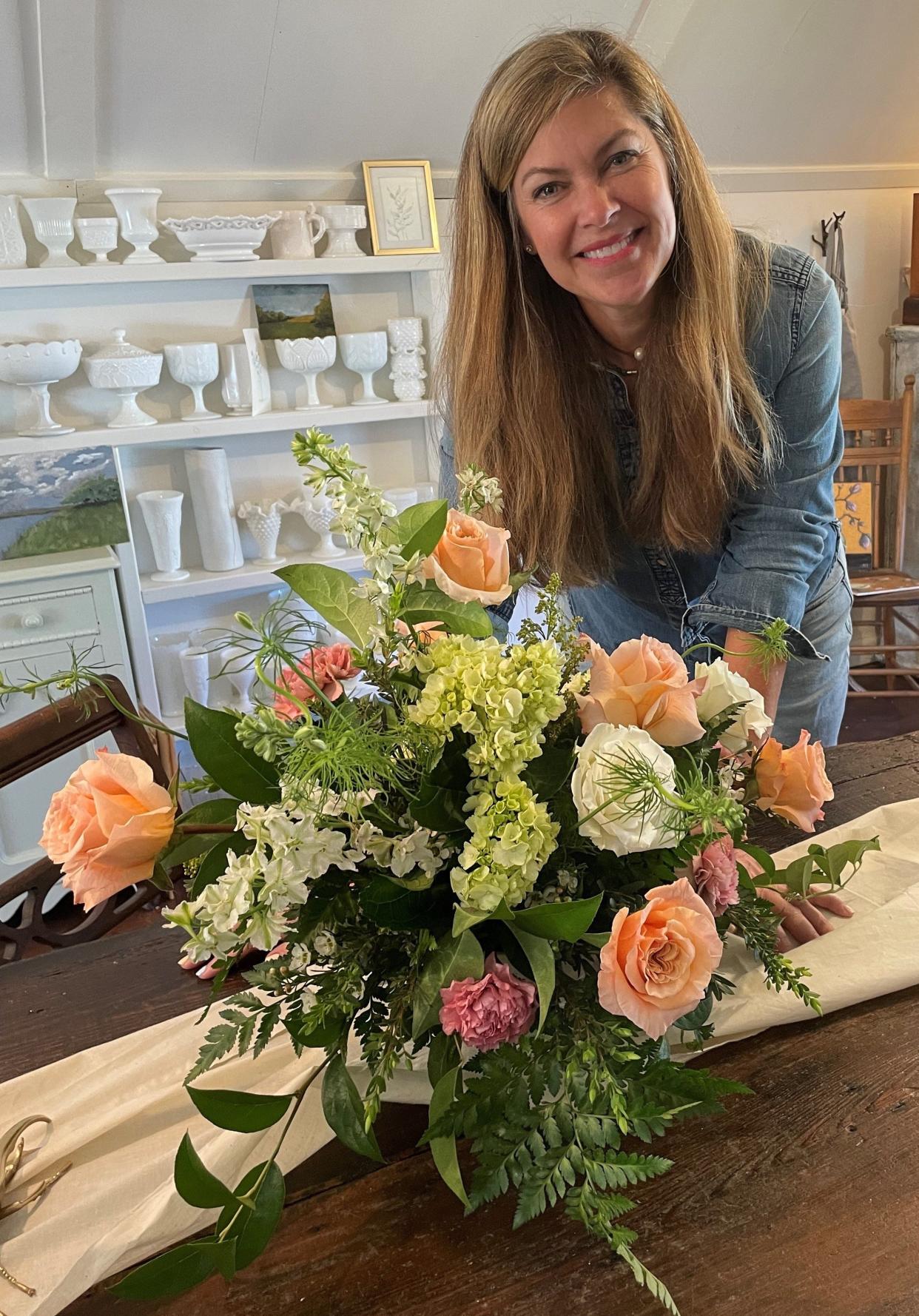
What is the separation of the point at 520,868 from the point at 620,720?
142 millimetres

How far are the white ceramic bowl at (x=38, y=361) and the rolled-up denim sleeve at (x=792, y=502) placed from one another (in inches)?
70.9

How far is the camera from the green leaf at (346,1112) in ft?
2.31

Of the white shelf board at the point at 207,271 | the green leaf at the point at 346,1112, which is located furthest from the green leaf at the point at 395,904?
the white shelf board at the point at 207,271

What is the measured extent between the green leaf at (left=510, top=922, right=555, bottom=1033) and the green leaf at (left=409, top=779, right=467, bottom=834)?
0.25 ft

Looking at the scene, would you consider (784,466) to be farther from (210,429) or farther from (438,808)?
(210,429)

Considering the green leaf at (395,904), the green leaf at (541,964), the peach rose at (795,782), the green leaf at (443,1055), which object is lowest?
the green leaf at (443,1055)

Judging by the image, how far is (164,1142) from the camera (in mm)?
815

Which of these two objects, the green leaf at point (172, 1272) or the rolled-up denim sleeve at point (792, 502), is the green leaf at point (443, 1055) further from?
the rolled-up denim sleeve at point (792, 502)

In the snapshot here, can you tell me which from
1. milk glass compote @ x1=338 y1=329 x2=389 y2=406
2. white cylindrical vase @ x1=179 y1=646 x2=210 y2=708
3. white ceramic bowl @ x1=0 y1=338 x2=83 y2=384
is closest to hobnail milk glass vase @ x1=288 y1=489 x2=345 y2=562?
milk glass compote @ x1=338 y1=329 x2=389 y2=406

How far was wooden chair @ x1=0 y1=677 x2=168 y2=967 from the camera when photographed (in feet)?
4.34

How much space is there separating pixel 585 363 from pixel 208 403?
1.72 metres

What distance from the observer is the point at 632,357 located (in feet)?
4.71

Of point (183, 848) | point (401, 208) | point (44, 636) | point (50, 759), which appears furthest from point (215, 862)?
point (401, 208)

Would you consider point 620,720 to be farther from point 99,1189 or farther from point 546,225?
point 546,225
